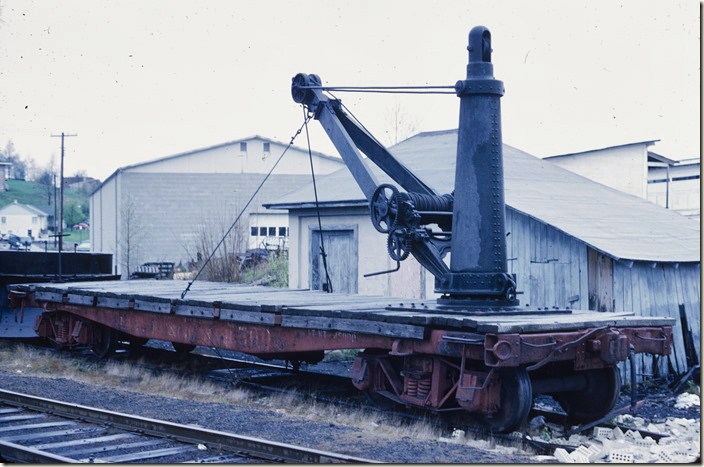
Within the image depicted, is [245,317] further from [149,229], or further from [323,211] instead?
[149,229]

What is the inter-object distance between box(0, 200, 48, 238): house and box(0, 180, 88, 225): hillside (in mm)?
601

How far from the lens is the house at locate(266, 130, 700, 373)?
13094 millimetres

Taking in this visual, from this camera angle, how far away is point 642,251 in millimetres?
13273

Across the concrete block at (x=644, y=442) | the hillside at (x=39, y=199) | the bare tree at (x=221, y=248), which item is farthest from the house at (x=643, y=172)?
the hillside at (x=39, y=199)

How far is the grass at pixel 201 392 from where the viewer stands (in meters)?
8.45

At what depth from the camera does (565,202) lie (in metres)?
15.9

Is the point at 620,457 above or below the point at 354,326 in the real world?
below

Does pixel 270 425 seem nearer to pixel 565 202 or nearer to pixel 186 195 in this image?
pixel 565 202

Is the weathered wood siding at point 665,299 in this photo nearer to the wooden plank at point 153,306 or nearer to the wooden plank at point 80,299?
the wooden plank at point 153,306

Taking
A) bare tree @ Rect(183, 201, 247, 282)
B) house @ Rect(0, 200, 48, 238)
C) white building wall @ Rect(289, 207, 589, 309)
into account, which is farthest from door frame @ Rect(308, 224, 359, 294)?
house @ Rect(0, 200, 48, 238)

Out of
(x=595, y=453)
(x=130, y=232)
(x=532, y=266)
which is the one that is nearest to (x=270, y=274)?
(x=532, y=266)

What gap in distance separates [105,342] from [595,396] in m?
7.58

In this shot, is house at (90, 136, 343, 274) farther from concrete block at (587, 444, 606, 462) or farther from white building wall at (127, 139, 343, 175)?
concrete block at (587, 444, 606, 462)

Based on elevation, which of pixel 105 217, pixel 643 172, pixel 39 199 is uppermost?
pixel 39 199
